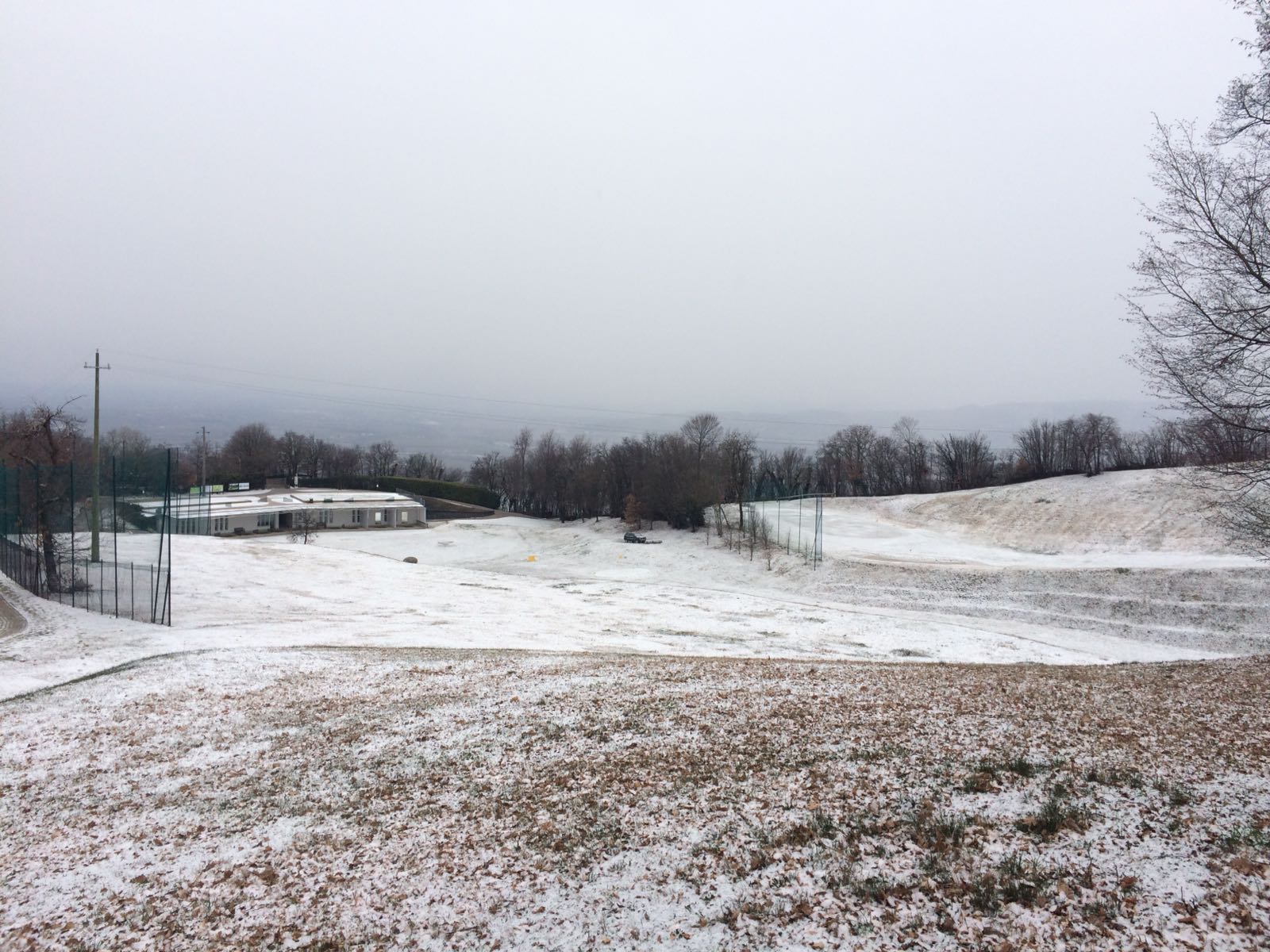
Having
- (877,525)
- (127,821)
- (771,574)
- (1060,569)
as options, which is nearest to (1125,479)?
(877,525)

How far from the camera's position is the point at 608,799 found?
23.7ft

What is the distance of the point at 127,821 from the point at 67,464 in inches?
843

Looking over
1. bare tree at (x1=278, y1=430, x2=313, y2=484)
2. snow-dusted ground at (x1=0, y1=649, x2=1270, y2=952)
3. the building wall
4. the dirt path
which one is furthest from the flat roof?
snow-dusted ground at (x1=0, y1=649, x2=1270, y2=952)

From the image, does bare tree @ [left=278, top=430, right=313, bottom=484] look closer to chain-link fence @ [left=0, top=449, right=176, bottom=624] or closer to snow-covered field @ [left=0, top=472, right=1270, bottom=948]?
chain-link fence @ [left=0, top=449, right=176, bottom=624]

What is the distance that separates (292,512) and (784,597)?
5352 cm

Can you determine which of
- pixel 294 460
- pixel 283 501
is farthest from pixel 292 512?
pixel 294 460

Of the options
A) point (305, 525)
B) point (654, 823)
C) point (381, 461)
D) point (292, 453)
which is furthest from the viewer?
point (381, 461)

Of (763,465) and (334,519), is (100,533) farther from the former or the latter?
(763,465)

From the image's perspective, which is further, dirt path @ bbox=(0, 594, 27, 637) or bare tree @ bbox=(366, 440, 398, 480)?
bare tree @ bbox=(366, 440, 398, 480)

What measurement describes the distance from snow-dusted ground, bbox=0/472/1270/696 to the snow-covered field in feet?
8.58

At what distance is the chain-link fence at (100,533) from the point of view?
21.5 m

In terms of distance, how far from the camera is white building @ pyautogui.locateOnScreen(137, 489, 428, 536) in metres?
62.9

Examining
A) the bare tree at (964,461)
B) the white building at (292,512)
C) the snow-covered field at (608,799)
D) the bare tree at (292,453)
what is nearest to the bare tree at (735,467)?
the bare tree at (964,461)

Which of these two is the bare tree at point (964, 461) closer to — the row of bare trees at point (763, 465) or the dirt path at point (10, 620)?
the row of bare trees at point (763, 465)
